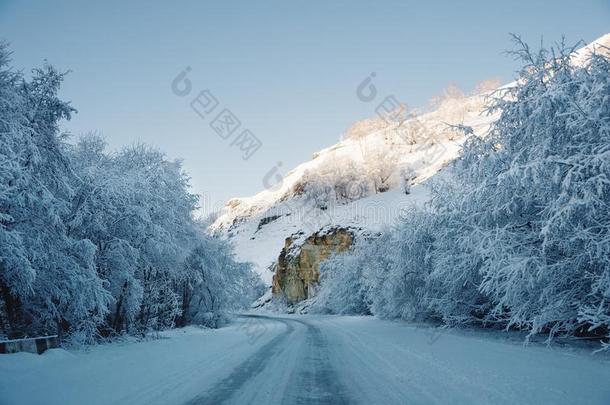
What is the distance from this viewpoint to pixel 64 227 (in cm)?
1243

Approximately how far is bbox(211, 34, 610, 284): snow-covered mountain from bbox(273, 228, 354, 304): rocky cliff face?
2512mm

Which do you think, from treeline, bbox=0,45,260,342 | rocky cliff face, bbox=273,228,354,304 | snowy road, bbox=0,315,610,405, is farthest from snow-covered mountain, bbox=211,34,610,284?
snowy road, bbox=0,315,610,405

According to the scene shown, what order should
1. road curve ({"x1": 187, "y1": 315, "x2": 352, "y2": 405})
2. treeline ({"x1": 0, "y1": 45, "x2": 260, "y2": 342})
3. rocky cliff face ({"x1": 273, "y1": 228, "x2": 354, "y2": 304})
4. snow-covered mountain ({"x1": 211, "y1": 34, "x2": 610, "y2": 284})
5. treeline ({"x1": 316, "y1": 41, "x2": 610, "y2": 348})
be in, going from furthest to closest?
snow-covered mountain ({"x1": 211, "y1": 34, "x2": 610, "y2": 284})
rocky cliff face ({"x1": 273, "y1": 228, "x2": 354, "y2": 304})
treeline ({"x1": 0, "y1": 45, "x2": 260, "y2": 342})
treeline ({"x1": 316, "y1": 41, "x2": 610, "y2": 348})
road curve ({"x1": 187, "y1": 315, "x2": 352, "y2": 405})

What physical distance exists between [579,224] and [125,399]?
9.85 metres

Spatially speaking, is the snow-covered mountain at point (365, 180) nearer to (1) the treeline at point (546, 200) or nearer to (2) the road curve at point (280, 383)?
(1) the treeline at point (546, 200)

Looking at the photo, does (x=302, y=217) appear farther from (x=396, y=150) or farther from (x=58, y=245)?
(x=58, y=245)

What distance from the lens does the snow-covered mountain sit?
7488 cm

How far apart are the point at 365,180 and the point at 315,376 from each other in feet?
260

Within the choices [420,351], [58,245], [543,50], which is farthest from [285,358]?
[543,50]

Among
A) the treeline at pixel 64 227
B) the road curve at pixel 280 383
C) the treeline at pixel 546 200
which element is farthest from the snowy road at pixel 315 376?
the treeline at pixel 64 227

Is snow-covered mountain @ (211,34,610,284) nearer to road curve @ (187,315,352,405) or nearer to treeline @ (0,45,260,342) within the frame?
treeline @ (0,45,260,342)

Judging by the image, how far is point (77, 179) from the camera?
14.3 m

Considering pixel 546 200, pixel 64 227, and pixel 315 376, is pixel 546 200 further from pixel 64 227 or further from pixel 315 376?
pixel 64 227

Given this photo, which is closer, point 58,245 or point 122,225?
point 58,245
